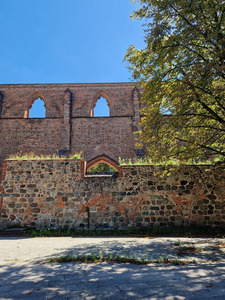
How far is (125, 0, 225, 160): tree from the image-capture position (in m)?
4.88

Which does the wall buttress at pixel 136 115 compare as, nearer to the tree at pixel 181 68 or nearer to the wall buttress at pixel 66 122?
the wall buttress at pixel 66 122

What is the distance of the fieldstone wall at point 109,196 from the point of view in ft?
25.6

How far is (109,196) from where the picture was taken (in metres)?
8.00

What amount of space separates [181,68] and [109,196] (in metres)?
5.32

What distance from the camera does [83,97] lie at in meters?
20.1

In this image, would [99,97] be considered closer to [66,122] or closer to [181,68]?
[66,122]

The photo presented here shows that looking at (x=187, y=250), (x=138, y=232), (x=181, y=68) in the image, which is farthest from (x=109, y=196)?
(x=181, y=68)

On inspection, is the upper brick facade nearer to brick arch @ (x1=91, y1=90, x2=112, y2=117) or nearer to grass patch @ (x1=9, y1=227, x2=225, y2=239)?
brick arch @ (x1=91, y1=90, x2=112, y2=117)

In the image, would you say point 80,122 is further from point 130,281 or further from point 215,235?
point 130,281

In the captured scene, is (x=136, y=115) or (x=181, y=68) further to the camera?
(x=136, y=115)

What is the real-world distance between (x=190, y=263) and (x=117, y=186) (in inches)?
187

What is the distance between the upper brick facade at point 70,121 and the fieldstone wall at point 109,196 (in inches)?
382

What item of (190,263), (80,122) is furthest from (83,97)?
(190,263)

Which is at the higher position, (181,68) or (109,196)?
(181,68)
